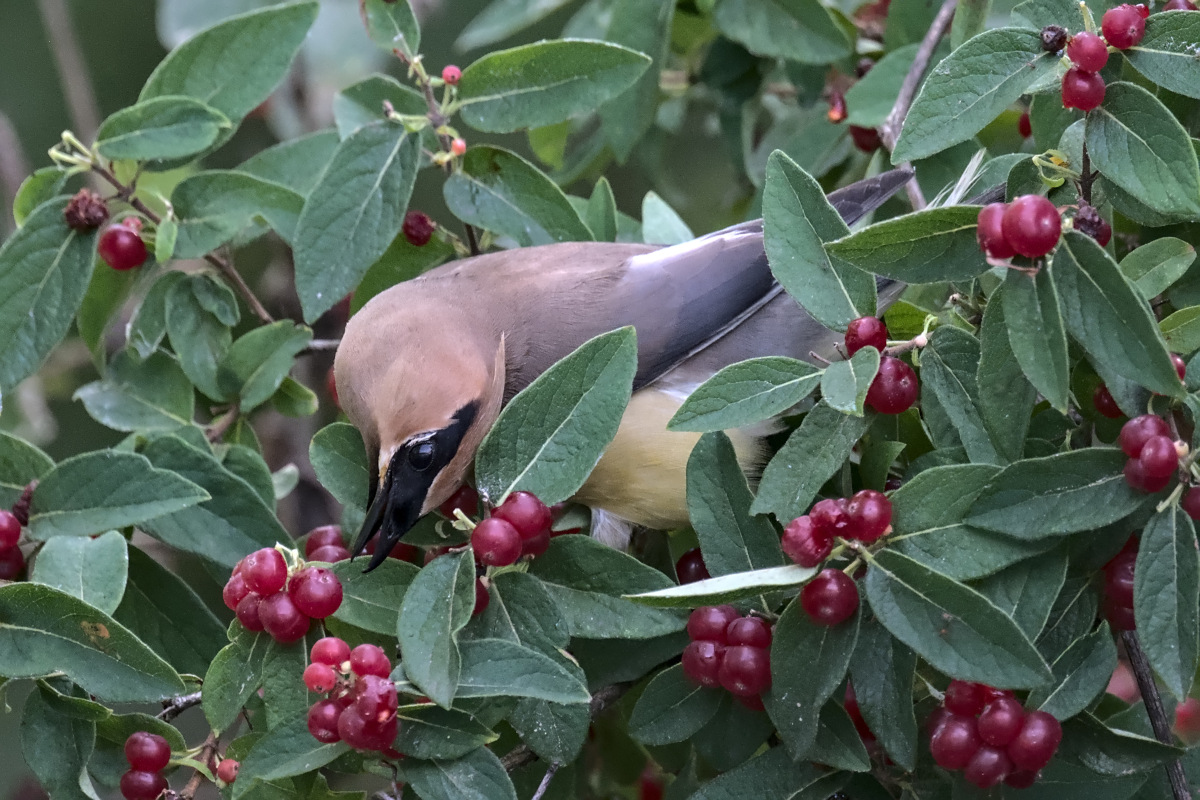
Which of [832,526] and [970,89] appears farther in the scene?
[970,89]

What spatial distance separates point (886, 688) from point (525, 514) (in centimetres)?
54

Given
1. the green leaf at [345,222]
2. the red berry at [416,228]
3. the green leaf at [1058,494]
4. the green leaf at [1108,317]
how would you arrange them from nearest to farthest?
the green leaf at [1108,317] < the green leaf at [1058,494] < the green leaf at [345,222] < the red berry at [416,228]

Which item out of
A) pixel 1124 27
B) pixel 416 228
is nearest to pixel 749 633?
pixel 1124 27

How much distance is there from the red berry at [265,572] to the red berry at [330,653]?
0.47ft

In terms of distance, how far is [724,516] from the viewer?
1.77 metres

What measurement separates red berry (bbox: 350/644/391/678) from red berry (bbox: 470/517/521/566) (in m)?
0.19

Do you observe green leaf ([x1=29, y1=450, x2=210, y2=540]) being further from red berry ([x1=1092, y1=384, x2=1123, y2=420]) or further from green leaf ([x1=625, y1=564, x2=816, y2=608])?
red berry ([x1=1092, y1=384, x2=1123, y2=420])

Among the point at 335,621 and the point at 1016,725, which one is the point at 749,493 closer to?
the point at 1016,725

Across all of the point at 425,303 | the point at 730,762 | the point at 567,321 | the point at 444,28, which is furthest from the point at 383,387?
the point at 444,28

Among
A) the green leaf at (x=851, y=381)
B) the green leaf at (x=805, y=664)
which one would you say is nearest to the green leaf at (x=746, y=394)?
the green leaf at (x=851, y=381)

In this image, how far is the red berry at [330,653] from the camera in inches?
62.8

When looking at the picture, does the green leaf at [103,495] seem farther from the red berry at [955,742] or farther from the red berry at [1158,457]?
the red berry at [1158,457]

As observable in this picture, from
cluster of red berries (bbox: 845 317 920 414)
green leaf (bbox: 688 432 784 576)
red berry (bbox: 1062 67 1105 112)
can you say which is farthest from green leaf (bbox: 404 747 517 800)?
red berry (bbox: 1062 67 1105 112)

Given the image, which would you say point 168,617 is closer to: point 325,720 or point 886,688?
point 325,720
